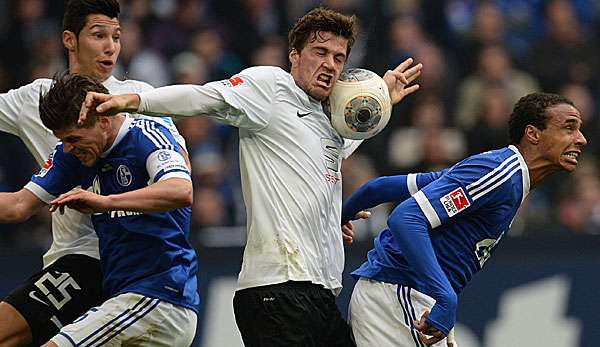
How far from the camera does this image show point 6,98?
6.80 meters

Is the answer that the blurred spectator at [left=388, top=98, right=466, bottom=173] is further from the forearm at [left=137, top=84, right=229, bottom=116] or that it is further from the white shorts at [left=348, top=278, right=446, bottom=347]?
the forearm at [left=137, top=84, right=229, bottom=116]

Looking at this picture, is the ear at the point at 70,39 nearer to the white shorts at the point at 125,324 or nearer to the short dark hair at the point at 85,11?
the short dark hair at the point at 85,11

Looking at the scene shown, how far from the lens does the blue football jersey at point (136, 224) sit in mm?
5816

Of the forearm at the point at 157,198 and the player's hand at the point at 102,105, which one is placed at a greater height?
the player's hand at the point at 102,105

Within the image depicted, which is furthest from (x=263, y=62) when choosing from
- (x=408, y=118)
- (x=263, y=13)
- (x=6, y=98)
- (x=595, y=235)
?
(x=6, y=98)

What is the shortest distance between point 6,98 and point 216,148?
356 cm

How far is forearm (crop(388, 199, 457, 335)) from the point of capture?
5566 millimetres

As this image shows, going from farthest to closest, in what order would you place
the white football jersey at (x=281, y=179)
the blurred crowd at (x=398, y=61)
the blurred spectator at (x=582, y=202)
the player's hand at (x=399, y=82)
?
the blurred crowd at (x=398, y=61) < the blurred spectator at (x=582, y=202) < the player's hand at (x=399, y=82) < the white football jersey at (x=281, y=179)

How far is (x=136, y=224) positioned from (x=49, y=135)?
1.06 meters

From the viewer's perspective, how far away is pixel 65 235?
21.1ft

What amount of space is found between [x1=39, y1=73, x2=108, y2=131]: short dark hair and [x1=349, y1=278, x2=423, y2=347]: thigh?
59.9 inches

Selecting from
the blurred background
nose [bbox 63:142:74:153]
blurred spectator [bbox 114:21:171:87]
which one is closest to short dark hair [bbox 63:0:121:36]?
nose [bbox 63:142:74:153]

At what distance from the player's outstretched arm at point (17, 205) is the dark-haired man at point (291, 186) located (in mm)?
1018

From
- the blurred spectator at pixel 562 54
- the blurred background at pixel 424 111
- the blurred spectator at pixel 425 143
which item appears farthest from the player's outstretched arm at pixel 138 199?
the blurred spectator at pixel 562 54
